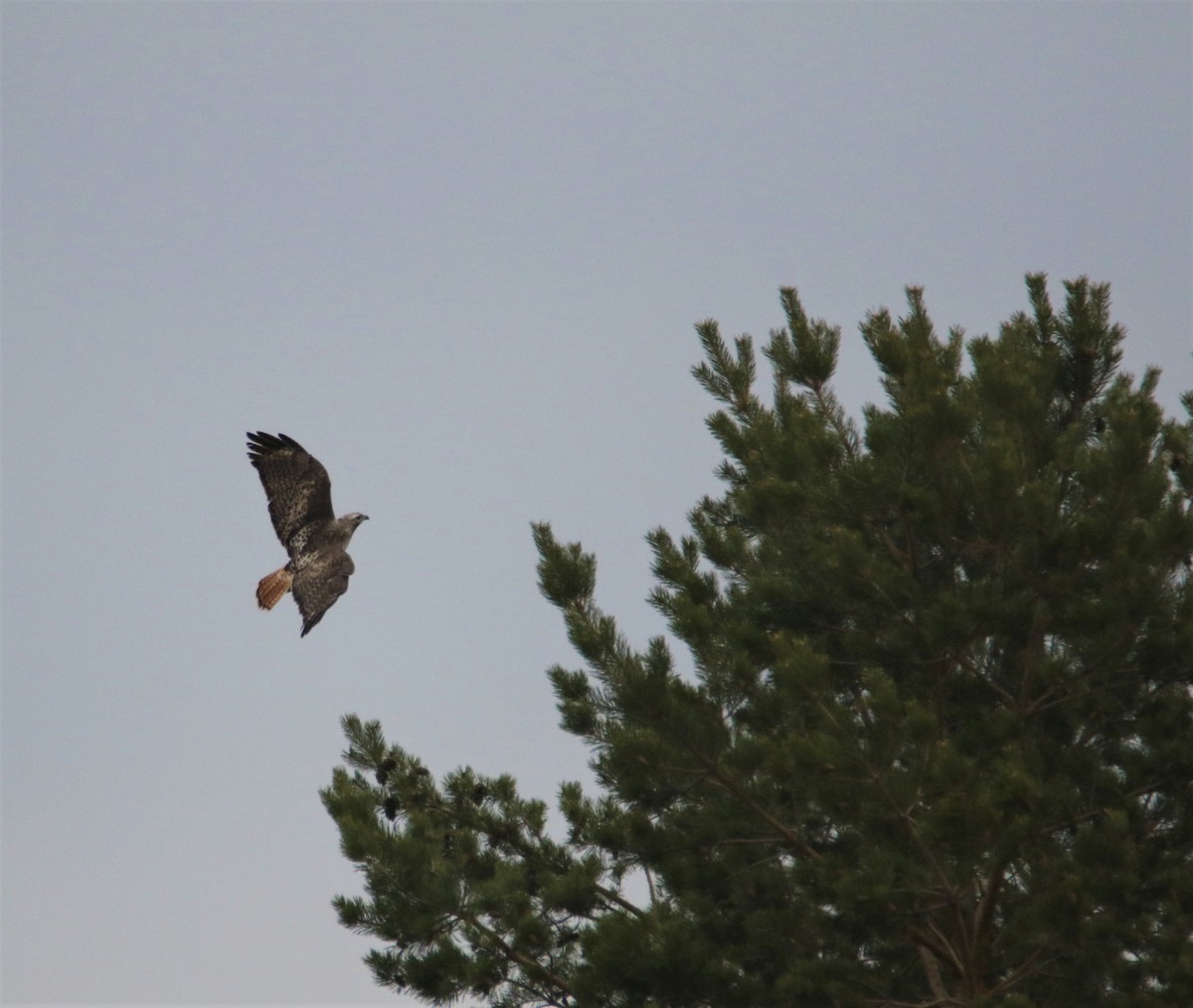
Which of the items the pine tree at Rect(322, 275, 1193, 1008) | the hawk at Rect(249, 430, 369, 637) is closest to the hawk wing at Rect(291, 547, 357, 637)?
the hawk at Rect(249, 430, 369, 637)

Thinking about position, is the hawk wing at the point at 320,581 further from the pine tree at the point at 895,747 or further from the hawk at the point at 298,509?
the pine tree at the point at 895,747

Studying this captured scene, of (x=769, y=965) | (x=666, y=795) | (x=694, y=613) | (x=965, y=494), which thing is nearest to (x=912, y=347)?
(x=965, y=494)

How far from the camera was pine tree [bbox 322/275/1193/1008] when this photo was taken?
782 centimetres

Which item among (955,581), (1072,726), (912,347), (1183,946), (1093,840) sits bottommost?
(1183,946)

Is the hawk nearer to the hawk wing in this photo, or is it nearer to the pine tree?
the hawk wing

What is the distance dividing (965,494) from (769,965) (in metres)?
2.91

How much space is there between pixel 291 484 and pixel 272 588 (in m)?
Result: 0.88

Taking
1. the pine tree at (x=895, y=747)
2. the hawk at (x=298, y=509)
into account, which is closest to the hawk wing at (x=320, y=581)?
the hawk at (x=298, y=509)

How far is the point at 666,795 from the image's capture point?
30.0ft

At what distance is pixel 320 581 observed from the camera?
12.0m

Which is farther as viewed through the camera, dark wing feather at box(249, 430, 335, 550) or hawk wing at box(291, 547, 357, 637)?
dark wing feather at box(249, 430, 335, 550)

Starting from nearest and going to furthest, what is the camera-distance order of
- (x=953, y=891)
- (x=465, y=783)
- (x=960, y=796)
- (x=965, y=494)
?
(x=960, y=796) → (x=953, y=891) → (x=965, y=494) → (x=465, y=783)

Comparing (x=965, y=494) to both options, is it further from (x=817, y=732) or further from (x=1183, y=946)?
(x=1183, y=946)

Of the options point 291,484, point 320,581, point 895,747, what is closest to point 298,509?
point 291,484
